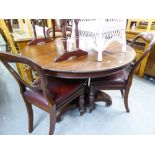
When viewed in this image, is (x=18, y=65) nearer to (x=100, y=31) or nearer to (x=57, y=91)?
(x=57, y=91)

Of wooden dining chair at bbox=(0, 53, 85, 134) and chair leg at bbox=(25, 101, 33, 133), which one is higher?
wooden dining chair at bbox=(0, 53, 85, 134)

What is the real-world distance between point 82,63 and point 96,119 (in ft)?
2.57

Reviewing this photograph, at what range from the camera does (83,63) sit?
3.91ft

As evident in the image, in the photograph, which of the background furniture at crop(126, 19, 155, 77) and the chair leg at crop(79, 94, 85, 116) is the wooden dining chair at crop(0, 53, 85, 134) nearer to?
the chair leg at crop(79, 94, 85, 116)

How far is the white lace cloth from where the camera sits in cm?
118

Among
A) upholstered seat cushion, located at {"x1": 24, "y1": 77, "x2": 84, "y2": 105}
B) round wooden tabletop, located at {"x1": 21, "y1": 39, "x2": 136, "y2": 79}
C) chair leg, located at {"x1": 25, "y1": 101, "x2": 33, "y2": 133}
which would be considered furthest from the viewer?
chair leg, located at {"x1": 25, "y1": 101, "x2": 33, "y2": 133}

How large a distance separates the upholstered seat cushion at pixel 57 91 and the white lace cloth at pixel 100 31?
1.30ft

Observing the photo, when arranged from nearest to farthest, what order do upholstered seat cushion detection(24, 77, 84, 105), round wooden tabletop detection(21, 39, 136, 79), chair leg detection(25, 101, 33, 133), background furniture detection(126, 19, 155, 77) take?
round wooden tabletop detection(21, 39, 136, 79) < upholstered seat cushion detection(24, 77, 84, 105) < chair leg detection(25, 101, 33, 133) < background furniture detection(126, 19, 155, 77)

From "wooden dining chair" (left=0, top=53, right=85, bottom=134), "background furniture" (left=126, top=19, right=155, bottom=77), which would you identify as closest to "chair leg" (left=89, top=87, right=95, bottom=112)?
"wooden dining chair" (left=0, top=53, right=85, bottom=134)

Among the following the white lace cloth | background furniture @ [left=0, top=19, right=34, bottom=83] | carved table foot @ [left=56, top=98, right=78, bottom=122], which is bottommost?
carved table foot @ [left=56, top=98, right=78, bottom=122]

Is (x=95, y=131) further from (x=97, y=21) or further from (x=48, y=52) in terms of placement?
(x=97, y=21)

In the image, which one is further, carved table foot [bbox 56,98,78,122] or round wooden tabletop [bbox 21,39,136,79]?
carved table foot [bbox 56,98,78,122]
